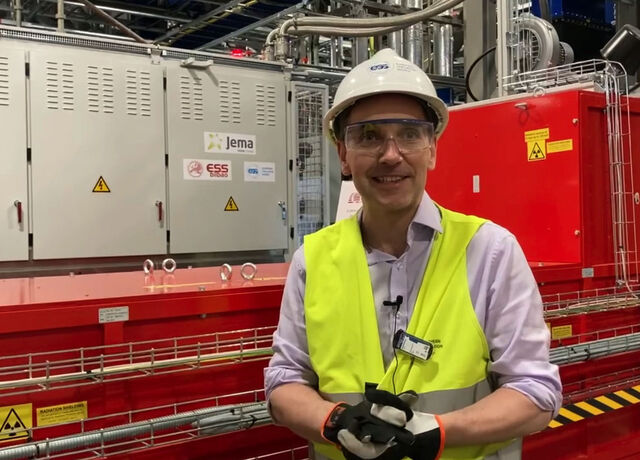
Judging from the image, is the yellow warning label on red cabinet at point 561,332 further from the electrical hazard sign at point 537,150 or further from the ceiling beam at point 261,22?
the ceiling beam at point 261,22

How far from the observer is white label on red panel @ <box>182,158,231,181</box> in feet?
13.4

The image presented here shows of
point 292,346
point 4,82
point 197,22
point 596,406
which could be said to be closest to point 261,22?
point 197,22

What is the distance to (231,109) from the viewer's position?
425 cm

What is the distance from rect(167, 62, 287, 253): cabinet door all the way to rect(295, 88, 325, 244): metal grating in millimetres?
183

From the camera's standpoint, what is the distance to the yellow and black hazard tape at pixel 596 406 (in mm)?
2691

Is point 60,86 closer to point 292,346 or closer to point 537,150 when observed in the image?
point 537,150

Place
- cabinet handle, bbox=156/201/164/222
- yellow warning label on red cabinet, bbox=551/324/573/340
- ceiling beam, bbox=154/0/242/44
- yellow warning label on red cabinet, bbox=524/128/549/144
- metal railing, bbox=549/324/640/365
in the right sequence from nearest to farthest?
metal railing, bbox=549/324/640/365 → yellow warning label on red cabinet, bbox=551/324/573/340 → yellow warning label on red cabinet, bbox=524/128/549/144 → cabinet handle, bbox=156/201/164/222 → ceiling beam, bbox=154/0/242/44

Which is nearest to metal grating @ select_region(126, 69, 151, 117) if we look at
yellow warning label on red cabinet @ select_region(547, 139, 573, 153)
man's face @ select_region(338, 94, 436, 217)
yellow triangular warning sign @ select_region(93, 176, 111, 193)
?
yellow triangular warning sign @ select_region(93, 176, 111, 193)

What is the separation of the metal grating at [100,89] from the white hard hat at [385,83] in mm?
2623

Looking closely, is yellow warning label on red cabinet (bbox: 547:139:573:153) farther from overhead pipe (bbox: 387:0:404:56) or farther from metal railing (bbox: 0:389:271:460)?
overhead pipe (bbox: 387:0:404:56)

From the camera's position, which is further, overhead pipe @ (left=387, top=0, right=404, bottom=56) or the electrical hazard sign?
overhead pipe @ (left=387, top=0, right=404, bottom=56)

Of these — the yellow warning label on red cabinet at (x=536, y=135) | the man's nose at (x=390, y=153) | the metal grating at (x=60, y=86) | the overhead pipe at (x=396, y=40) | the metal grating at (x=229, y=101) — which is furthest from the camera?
the overhead pipe at (x=396, y=40)

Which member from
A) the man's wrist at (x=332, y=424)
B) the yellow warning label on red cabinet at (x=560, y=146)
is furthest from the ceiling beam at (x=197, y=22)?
the man's wrist at (x=332, y=424)

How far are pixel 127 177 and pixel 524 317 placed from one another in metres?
3.05
